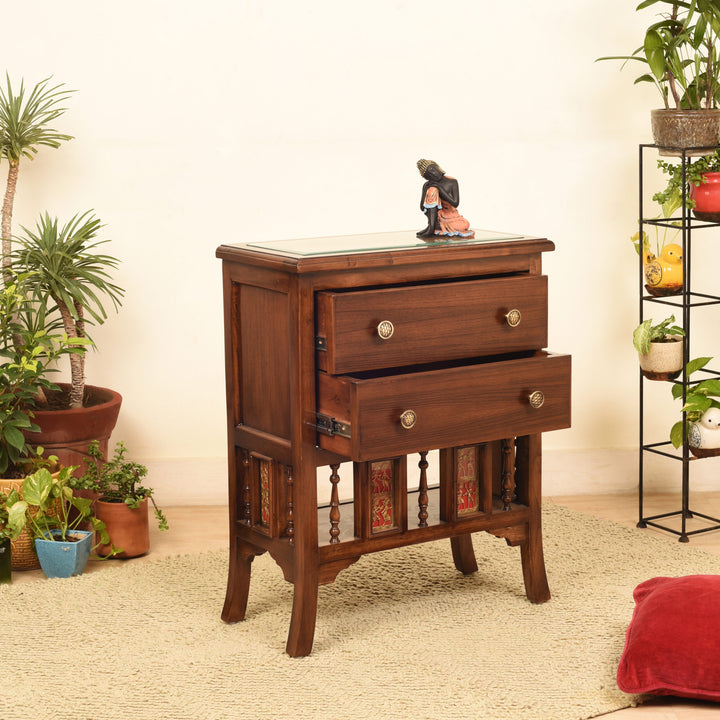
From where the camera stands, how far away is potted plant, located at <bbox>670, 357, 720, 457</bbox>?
143 inches

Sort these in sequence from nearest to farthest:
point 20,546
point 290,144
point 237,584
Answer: point 237,584 < point 20,546 < point 290,144

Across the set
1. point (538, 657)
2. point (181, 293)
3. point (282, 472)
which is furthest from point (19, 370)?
point (538, 657)

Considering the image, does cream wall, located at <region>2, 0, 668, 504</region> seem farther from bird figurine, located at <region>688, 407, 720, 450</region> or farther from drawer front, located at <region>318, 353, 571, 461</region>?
drawer front, located at <region>318, 353, 571, 461</region>

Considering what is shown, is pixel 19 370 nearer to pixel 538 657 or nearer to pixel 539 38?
pixel 538 657

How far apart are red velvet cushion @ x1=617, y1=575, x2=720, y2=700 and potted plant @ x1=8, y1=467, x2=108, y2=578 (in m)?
1.58

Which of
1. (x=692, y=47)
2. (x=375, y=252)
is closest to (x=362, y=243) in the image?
(x=375, y=252)

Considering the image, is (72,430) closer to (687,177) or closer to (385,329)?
(385,329)

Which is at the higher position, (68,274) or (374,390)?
(68,274)

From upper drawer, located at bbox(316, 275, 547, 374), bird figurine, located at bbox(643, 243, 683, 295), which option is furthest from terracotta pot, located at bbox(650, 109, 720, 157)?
upper drawer, located at bbox(316, 275, 547, 374)

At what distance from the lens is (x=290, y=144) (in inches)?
160

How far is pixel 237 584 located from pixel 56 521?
0.74 meters

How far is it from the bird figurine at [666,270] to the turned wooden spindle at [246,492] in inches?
58.8

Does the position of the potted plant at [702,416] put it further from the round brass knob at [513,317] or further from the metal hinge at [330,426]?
the metal hinge at [330,426]

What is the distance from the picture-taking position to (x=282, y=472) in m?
2.84
